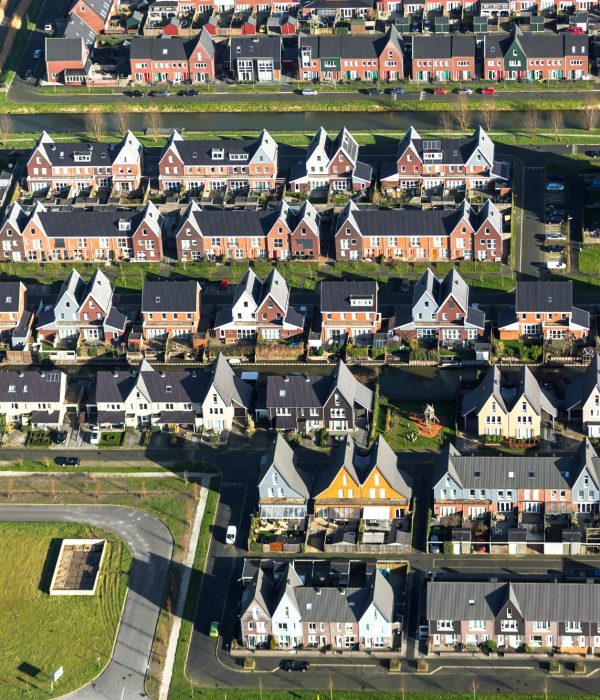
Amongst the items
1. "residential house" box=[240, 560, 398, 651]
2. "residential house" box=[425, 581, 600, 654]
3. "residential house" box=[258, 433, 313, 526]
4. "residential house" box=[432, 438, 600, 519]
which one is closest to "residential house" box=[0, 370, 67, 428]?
"residential house" box=[258, 433, 313, 526]

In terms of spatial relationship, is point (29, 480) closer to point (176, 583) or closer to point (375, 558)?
point (176, 583)

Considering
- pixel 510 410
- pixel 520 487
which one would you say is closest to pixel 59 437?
pixel 510 410

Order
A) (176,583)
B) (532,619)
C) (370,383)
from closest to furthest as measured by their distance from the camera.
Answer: (532,619) < (176,583) < (370,383)

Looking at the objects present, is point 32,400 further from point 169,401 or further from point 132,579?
point 132,579

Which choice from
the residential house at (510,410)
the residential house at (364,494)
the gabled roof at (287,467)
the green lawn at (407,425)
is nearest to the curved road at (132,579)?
the gabled roof at (287,467)

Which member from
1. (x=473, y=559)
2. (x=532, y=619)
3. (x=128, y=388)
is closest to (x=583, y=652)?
(x=532, y=619)

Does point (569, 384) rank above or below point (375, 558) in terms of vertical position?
above
